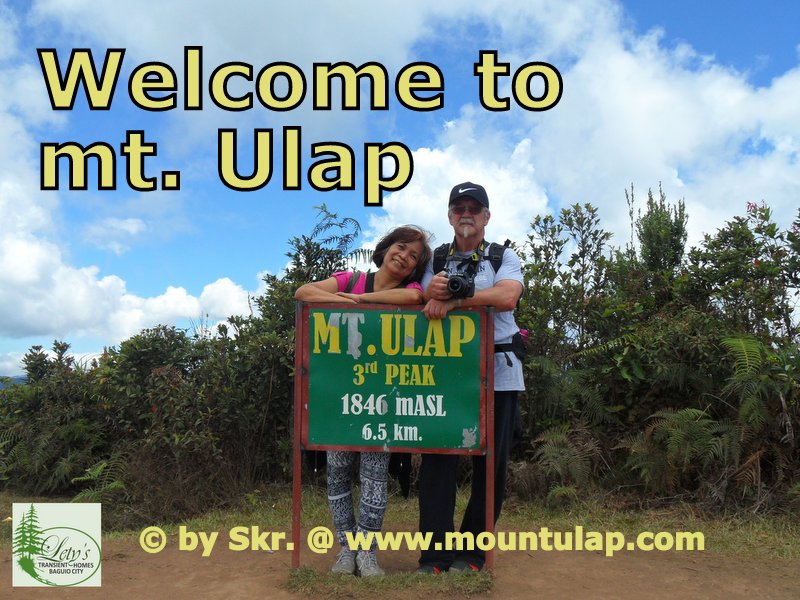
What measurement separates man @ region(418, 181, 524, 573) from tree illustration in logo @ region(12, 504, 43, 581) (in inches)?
106

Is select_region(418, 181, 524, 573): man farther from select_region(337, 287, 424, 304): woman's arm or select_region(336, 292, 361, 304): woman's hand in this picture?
select_region(336, 292, 361, 304): woman's hand

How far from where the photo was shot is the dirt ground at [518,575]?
4215 mm

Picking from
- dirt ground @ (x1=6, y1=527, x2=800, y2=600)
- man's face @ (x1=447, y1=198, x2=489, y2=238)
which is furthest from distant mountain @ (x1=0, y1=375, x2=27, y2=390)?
man's face @ (x1=447, y1=198, x2=489, y2=238)

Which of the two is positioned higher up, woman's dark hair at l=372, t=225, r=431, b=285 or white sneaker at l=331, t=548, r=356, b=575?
woman's dark hair at l=372, t=225, r=431, b=285

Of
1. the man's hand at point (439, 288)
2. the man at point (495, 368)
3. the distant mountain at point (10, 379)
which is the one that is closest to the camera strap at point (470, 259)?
the man at point (495, 368)

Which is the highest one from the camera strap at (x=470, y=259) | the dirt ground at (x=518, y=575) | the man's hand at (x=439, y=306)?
the camera strap at (x=470, y=259)

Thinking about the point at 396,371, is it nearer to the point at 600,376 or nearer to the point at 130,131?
the point at 600,376

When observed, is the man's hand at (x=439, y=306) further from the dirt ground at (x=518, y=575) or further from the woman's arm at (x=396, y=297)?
the dirt ground at (x=518, y=575)

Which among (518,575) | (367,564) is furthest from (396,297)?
(518,575)

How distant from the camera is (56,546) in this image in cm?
479

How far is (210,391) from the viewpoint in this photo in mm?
6996

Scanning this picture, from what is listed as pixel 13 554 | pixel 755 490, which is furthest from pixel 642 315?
pixel 13 554

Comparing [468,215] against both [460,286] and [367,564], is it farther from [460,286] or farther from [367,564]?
[367,564]

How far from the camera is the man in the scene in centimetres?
428
